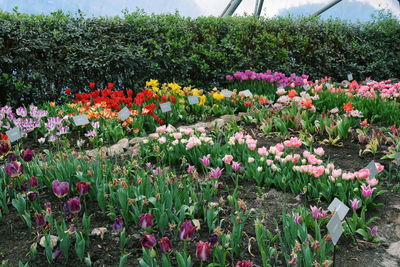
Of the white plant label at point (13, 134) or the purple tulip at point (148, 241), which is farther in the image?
the white plant label at point (13, 134)

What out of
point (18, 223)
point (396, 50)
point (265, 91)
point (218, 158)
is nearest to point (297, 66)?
point (265, 91)

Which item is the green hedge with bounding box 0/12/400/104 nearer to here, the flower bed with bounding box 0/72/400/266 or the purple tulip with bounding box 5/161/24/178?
the flower bed with bounding box 0/72/400/266

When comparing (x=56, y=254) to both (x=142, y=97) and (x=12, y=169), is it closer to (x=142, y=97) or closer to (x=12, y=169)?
(x=12, y=169)

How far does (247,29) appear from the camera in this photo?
7133mm

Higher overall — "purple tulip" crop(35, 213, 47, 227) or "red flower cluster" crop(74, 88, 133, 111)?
"red flower cluster" crop(74, 88, 133, 111)

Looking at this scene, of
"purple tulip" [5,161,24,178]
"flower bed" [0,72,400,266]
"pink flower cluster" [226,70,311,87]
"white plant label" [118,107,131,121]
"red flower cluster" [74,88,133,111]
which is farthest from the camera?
"pink flower cluster" [226,70,311,87]

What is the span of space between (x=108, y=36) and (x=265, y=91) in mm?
2346

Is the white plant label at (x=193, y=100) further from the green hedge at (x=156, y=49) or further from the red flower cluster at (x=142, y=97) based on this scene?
the green hedge at (x=156, y=49)

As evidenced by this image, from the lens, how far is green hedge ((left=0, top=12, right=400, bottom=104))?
5.34 meters

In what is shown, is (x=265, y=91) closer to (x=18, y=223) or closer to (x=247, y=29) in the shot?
(x=247, y=29)

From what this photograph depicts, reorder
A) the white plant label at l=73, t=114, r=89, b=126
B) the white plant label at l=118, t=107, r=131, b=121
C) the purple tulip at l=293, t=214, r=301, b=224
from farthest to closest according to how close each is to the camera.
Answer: the white plant label at l=118, t=107, r=131, b=121 → the white plant label at l=73, t=114, r=89, b=126 → the purple tulip at l=293, t=214, r=301, b=224

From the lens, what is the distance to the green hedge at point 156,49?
17.5ft

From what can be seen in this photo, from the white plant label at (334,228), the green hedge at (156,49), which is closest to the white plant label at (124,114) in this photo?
the green hedge at (156,49)

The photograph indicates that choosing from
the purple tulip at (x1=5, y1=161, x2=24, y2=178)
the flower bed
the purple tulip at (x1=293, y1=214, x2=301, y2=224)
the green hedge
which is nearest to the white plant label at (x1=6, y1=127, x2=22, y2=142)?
the flower bed
